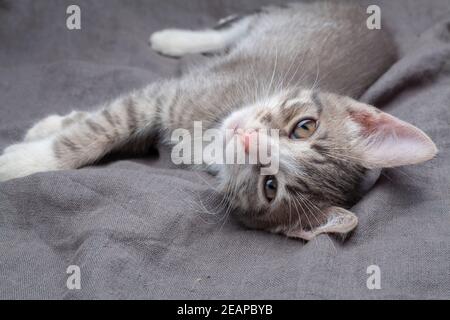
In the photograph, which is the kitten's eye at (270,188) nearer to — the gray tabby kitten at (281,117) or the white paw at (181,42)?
the gray tabby kitten at (281,117)

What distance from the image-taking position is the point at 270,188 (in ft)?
5.01

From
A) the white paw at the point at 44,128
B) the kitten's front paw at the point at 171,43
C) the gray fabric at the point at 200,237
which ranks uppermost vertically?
the kitten's front paw at the point at 171,43

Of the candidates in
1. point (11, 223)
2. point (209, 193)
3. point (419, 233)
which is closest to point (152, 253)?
point (209, 193)

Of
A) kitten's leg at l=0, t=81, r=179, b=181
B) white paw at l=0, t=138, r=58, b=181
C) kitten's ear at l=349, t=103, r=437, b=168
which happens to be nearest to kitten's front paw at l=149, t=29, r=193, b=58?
kitten's leg at l=0, t=81, r=179, b=181

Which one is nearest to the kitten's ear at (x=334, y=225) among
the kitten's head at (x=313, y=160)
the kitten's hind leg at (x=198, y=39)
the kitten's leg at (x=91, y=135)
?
the kitten's head at (x=313, y=160)

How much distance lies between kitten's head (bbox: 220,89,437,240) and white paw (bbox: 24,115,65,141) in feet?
2.66

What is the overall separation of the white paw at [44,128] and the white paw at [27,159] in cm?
14

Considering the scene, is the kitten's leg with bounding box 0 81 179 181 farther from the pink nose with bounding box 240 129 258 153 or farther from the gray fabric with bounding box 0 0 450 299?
the pink nose with bounding box 240 129 258 153

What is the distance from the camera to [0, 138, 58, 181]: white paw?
5.48 feet

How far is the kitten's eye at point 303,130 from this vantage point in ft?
5.07

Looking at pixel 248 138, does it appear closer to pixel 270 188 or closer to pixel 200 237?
pixel 270 188

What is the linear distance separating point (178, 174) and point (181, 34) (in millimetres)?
1248
